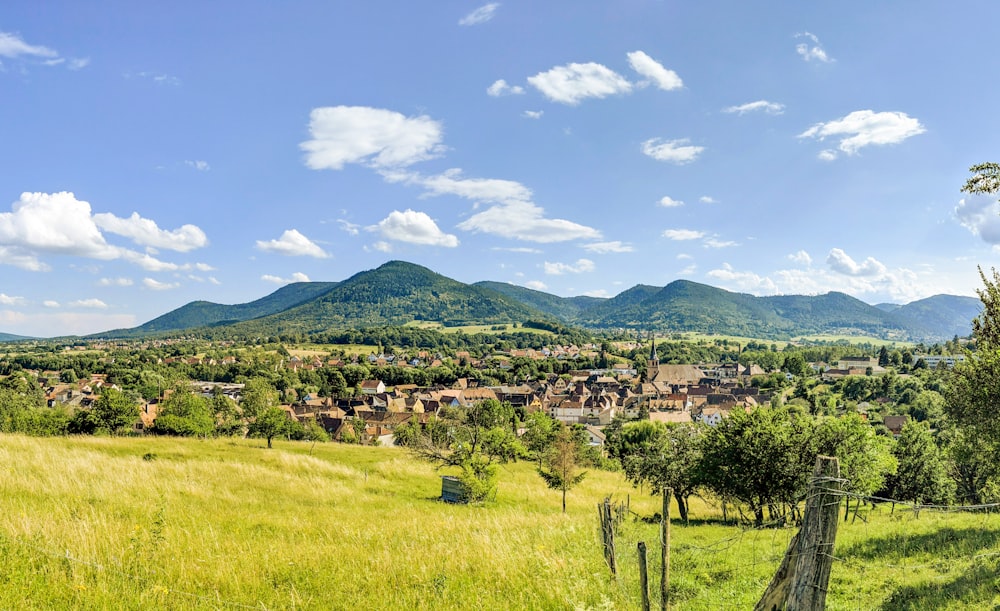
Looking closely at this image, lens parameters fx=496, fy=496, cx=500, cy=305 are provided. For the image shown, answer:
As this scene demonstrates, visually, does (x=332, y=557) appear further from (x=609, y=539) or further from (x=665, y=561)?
(x=665, y=561)

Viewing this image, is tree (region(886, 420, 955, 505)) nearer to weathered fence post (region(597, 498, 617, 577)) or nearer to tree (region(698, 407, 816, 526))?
tree (region(698, 407, 816, 526))

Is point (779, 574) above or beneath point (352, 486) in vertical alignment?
above

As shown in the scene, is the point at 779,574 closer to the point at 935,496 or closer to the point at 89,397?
the point at 935,496

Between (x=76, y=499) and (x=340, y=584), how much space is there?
268 inches

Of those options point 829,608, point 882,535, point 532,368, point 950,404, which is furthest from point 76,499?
point 532,368

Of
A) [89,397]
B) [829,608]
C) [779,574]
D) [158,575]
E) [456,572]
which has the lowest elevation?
[89,397]

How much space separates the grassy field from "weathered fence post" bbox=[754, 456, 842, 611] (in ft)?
4.95

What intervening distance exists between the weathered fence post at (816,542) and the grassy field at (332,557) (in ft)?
4.95

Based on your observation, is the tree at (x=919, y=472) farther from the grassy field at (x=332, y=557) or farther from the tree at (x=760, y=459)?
the grassy field at (x=332, y=557)

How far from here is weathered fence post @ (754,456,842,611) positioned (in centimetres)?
423

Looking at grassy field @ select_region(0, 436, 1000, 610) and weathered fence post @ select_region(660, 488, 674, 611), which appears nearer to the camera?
weathered fence post @ select_region(660, 488, 674, 611)

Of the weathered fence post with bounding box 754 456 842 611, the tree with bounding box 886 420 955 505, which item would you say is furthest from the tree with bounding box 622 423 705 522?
the weathered fence post with bounding box 754 456 842 611

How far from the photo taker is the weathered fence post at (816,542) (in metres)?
4.23

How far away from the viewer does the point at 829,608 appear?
8391 millimetres
